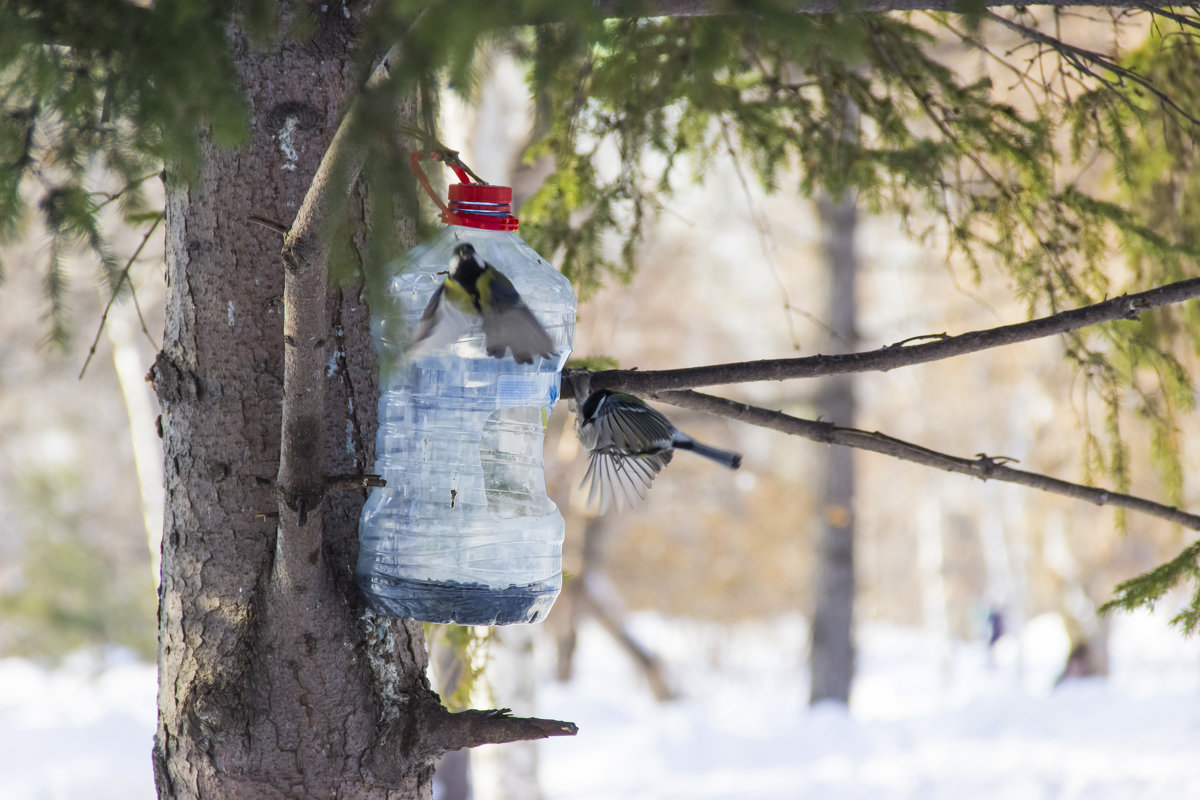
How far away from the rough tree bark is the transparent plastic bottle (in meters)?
0.09

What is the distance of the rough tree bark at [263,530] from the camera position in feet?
4.85

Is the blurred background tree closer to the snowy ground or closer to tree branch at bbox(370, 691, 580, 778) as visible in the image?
tree branch at bbox(370, 691, 580, 778)

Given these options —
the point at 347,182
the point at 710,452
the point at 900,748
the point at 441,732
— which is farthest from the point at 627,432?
the point at 900,748

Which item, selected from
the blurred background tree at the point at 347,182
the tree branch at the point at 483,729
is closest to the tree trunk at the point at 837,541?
the blurred background tree at the point at 347,182

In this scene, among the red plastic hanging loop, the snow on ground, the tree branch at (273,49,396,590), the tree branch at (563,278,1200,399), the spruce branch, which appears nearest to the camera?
the spruce branch

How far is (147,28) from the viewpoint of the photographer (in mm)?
1114

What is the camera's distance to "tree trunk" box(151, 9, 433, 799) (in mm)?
1478

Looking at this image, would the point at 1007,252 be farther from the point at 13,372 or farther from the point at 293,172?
the point at 13,372

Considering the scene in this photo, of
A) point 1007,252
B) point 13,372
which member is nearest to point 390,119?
point 1007,252

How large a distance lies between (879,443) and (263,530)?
1.09m

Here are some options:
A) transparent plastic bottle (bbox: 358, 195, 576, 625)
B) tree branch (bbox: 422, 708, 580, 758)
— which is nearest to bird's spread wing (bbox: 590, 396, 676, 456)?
transparent plastic bottle (bbox: 358, 195, 576, 625)

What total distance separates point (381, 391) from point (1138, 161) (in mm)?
2326

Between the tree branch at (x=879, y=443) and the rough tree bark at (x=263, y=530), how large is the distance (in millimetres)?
619

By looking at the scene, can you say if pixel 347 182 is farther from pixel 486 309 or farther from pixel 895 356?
pixel 895 356
